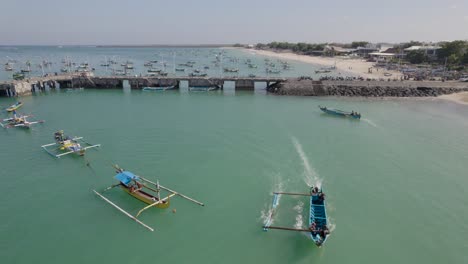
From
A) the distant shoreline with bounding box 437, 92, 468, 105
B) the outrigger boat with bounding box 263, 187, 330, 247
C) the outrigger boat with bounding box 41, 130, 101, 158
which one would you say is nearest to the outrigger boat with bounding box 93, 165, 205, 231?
the outrigger boat with bounding box 263, 187, 330, 247

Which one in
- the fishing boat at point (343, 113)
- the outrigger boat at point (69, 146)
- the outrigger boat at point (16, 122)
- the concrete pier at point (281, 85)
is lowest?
the outrigger boat at point (69, 146)

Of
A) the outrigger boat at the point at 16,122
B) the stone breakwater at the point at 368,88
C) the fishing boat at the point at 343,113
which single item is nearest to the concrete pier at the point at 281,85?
the stone breakwater at the point at 368,88

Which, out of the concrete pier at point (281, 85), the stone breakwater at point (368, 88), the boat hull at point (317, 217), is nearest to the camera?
the boat hull at point (317, 217)

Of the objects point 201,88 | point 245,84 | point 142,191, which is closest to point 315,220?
point 142,191

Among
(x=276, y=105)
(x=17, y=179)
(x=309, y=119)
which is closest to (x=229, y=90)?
(x=276, y=105)

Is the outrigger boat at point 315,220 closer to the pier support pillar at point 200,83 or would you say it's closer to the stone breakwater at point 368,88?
the stone breakwater at point 368,88

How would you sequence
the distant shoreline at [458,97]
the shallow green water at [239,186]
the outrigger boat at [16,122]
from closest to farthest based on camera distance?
the shallow green water at [239,186]
the outrigger boat at [16,122]
the distant shoreline at [458,97]

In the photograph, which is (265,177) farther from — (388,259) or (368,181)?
(388,259)
